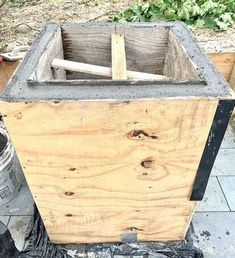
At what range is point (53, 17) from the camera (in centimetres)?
348

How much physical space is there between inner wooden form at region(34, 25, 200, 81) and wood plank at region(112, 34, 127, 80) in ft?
0.24

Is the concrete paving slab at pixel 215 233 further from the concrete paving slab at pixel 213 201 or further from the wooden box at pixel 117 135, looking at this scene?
the wooden box at pixel 117 135

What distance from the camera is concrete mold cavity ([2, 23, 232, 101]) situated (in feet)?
3.28

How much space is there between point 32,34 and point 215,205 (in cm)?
254

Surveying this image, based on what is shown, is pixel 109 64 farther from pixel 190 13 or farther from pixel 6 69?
pixel 190 13

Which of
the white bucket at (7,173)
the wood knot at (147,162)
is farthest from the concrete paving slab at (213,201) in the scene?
the white bucket at (7,173)

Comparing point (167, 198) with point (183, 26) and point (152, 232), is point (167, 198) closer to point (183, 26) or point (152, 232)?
point (152, 232)

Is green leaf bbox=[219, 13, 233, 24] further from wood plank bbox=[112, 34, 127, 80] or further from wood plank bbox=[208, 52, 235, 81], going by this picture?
wood plank bbox=[112, 34, 127, 80]

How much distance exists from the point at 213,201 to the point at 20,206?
1.27 m

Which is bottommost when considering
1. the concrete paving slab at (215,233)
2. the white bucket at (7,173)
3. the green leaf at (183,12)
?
the concrete paving slab at (215,233)

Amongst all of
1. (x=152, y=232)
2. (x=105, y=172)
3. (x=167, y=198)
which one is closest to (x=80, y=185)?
(x=105, y=172)

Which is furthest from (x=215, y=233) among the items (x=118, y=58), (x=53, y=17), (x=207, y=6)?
(x=53, y=17)

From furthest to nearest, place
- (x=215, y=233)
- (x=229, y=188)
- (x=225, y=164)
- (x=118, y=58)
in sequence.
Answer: (x=225, y=164) → (x=229, y=188) → (x=215, y=233) → (x=118, y=58)

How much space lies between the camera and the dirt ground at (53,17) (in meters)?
2.96
